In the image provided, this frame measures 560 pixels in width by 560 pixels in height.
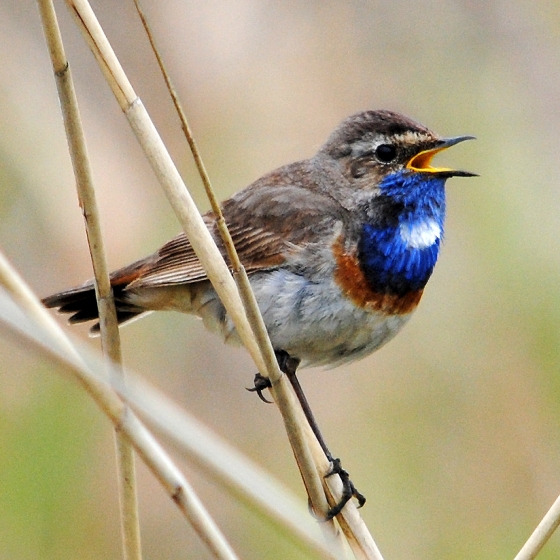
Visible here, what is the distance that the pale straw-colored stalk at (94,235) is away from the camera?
2.11 meters

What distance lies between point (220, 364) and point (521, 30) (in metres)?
2.03

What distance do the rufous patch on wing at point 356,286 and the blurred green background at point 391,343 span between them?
1.93ft

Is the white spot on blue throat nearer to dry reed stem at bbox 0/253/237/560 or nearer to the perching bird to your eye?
the perching bird

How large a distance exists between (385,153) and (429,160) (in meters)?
0.17

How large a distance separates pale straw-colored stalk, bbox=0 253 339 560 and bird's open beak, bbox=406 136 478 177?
58.4 inches

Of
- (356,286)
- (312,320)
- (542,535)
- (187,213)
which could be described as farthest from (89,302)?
(542,535)

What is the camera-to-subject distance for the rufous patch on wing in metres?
3.36

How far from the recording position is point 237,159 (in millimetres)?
4328

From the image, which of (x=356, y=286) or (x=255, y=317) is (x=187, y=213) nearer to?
(x=255, y=317)

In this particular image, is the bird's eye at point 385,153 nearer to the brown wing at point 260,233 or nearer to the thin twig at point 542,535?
the brown wing at point 260,233

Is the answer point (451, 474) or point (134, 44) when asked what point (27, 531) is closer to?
point (451, 474)

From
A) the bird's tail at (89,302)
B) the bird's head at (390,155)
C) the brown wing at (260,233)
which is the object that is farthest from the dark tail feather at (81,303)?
the bird's head at (390,155)

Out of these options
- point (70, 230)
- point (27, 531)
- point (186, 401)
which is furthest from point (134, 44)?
point (27, 531)

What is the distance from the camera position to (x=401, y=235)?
3.44 m
